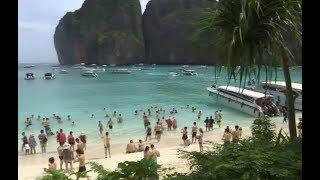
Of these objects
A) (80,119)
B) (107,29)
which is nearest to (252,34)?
(80,119)

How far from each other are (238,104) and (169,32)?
112710 millimetres

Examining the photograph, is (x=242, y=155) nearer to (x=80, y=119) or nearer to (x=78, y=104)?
(x=80, y=119)

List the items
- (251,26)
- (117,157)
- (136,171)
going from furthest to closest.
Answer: (117,157) → (136,171) → (251,26)

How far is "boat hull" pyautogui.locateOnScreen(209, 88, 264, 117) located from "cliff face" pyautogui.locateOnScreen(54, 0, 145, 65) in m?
110

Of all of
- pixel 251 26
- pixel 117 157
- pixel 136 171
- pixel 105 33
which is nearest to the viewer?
pixel 251 26

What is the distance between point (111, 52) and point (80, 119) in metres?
120

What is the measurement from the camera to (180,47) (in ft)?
493

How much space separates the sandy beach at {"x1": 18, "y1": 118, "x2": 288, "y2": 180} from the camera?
17172mm

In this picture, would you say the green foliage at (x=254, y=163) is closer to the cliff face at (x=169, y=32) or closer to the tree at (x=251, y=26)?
the tree at (x=251, y=26)

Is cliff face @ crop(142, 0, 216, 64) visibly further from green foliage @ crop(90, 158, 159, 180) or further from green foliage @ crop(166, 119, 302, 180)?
green foliage @ crop(166, 119, 302, 180)

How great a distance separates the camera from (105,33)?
163 meters

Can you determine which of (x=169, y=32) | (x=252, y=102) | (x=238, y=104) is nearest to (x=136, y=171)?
(x=252, y=102)

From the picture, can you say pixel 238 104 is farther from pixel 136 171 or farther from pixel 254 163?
pixel 254 163

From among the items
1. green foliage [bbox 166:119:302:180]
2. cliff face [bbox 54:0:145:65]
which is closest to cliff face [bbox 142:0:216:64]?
cliff face [bbox 54:0:145:65]
